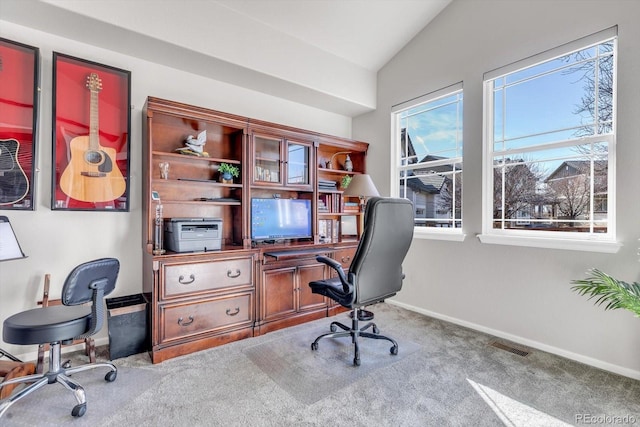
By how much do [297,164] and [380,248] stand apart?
5.01ft

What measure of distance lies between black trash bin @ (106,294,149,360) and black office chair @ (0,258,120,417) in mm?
375

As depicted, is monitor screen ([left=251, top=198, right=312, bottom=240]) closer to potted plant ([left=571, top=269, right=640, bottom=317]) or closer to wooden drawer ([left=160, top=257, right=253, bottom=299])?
wooden drawer ([left=160, top=257, right=253, bottom=299])

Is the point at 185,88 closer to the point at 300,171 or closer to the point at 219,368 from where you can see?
the point at 300,171

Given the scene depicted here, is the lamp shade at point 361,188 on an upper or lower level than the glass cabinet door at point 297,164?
lower

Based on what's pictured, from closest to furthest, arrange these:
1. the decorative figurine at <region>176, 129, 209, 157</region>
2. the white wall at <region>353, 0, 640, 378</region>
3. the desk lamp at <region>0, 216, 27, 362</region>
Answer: the desk lamp at <region>0, 216, 27, 362</region> < the white wall at <region>353, 0, 640, 378</region> < the decorative figurine at <region>176, 129, 209, 157</region>

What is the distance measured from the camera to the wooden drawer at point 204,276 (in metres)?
2.41

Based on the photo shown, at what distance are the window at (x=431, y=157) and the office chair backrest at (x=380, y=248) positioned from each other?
1.06m

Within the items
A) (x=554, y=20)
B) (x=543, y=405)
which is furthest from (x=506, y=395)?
(x=554, y=20)

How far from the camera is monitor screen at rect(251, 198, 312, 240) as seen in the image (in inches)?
123

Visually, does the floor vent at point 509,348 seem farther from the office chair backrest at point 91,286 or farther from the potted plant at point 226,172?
the office chair backrest at point 91,286

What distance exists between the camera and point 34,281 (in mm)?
2340

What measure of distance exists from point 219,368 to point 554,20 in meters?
3.75

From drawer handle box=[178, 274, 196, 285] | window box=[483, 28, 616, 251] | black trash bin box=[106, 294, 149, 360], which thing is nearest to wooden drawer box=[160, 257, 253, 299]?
drawer handle box=[178, 274, 196, 285]

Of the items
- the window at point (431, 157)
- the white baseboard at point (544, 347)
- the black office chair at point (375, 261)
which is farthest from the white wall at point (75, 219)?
the white baseboard at point (544, 347)
